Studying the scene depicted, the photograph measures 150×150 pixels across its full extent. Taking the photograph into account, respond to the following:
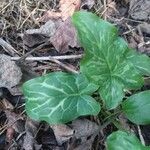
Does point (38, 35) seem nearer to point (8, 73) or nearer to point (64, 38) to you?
point (64, 38)

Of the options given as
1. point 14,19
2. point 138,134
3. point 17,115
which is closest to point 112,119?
point 138,134

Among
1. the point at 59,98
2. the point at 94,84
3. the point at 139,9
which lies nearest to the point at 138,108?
the point at 94,84

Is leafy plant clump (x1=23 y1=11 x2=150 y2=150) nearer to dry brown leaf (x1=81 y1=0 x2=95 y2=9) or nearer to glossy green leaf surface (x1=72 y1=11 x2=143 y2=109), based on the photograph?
glossy green leaf surface (x1=72 y1=11 x2=143 y2=109)

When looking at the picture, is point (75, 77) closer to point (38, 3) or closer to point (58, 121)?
point (58, 121)

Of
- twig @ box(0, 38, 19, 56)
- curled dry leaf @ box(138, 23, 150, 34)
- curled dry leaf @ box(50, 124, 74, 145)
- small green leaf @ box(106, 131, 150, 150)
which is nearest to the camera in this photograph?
small green leaf @ box(106, 131, 150, 150)

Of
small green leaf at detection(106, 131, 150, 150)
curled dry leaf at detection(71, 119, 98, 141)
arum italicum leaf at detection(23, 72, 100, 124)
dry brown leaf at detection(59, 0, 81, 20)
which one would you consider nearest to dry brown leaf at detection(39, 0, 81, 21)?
dry brown leaf at detection(59, 0, 81, 20)

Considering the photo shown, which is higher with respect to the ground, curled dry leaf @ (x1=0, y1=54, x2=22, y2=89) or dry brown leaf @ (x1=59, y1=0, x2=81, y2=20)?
dry brown leaf @ (x1=59, y1=0, x2=81, y2=20)
